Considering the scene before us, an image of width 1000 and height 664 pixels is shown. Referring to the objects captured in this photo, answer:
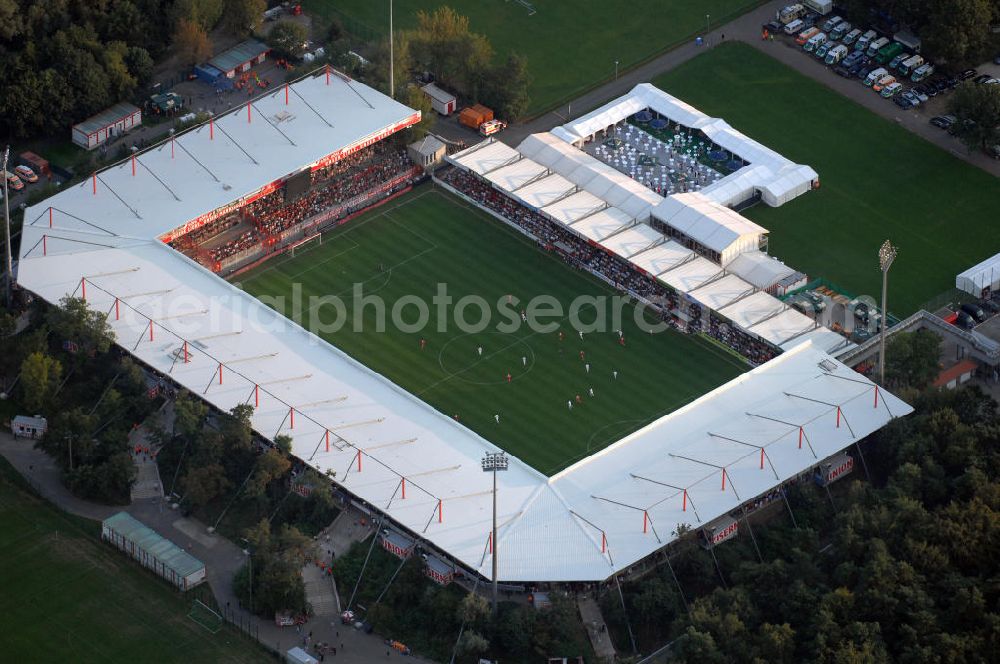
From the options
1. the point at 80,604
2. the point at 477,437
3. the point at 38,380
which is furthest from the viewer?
the point at 38,380

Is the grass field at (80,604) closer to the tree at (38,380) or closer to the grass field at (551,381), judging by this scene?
the tree at (38,380)

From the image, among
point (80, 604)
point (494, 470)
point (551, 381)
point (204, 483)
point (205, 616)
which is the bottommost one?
point (80, 604)

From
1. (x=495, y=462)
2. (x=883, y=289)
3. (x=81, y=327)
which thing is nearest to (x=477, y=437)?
(x=495, y=462)

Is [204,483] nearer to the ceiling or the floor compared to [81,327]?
nearer to the floor

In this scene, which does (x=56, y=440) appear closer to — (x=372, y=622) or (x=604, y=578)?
(x=372, y=622)

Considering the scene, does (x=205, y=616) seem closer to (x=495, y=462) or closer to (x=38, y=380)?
(x=495, y=462)

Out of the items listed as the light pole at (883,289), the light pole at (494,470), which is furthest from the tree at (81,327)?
the light pole at (883,289)

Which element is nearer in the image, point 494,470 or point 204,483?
point 494,470

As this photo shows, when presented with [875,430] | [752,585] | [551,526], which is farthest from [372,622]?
[875,430]
